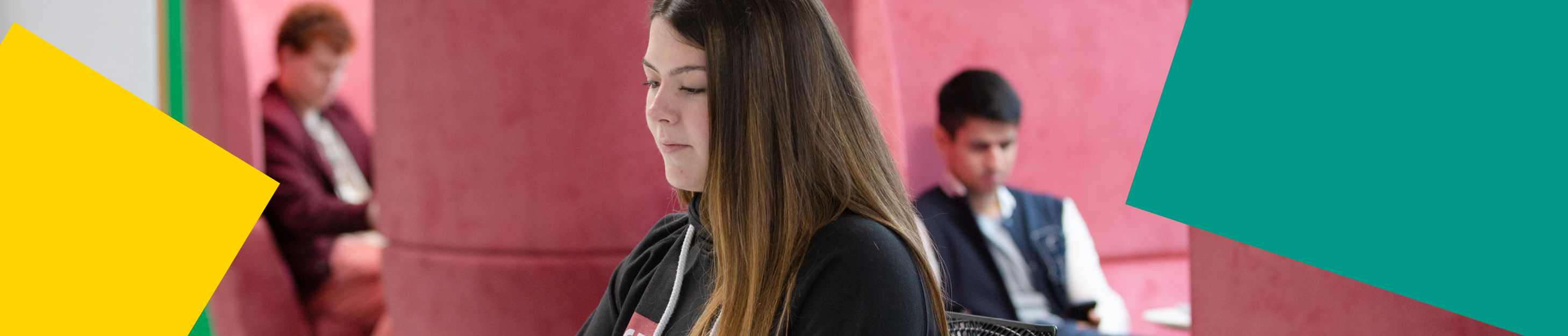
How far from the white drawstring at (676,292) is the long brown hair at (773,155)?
0.08m

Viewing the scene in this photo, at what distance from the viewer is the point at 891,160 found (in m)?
0.81

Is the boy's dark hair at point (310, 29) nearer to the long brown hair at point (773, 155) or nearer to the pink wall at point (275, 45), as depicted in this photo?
the pink wall at point (275, 45)

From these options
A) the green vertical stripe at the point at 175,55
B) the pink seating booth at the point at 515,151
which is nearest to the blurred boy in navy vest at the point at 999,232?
the pink seating booth at the point at 515,151

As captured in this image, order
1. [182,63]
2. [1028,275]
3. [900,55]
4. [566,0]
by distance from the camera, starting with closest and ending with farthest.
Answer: [566,0] → [1028,275] → [900,55] → [182,63]

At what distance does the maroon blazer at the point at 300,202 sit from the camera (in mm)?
2166

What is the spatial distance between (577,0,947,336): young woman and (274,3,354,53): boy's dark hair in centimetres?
188

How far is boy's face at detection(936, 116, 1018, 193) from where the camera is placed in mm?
1918

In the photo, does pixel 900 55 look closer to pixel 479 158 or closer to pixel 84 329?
pixel 479 158

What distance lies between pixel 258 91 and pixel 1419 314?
9.76ft

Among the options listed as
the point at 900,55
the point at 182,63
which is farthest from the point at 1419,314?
the point at 182,63

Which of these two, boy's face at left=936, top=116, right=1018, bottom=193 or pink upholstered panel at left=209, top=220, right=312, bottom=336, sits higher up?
boy's face at left=936, top=116, right=1018, bottom=193

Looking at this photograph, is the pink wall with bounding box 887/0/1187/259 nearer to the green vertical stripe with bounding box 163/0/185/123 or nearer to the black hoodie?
the black hoodie

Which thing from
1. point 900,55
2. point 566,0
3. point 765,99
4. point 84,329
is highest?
point 900,55

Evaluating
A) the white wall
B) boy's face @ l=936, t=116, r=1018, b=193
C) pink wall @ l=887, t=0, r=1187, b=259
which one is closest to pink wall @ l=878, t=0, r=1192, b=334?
pink wall @ l=887, t=0, r=1187, b=259
